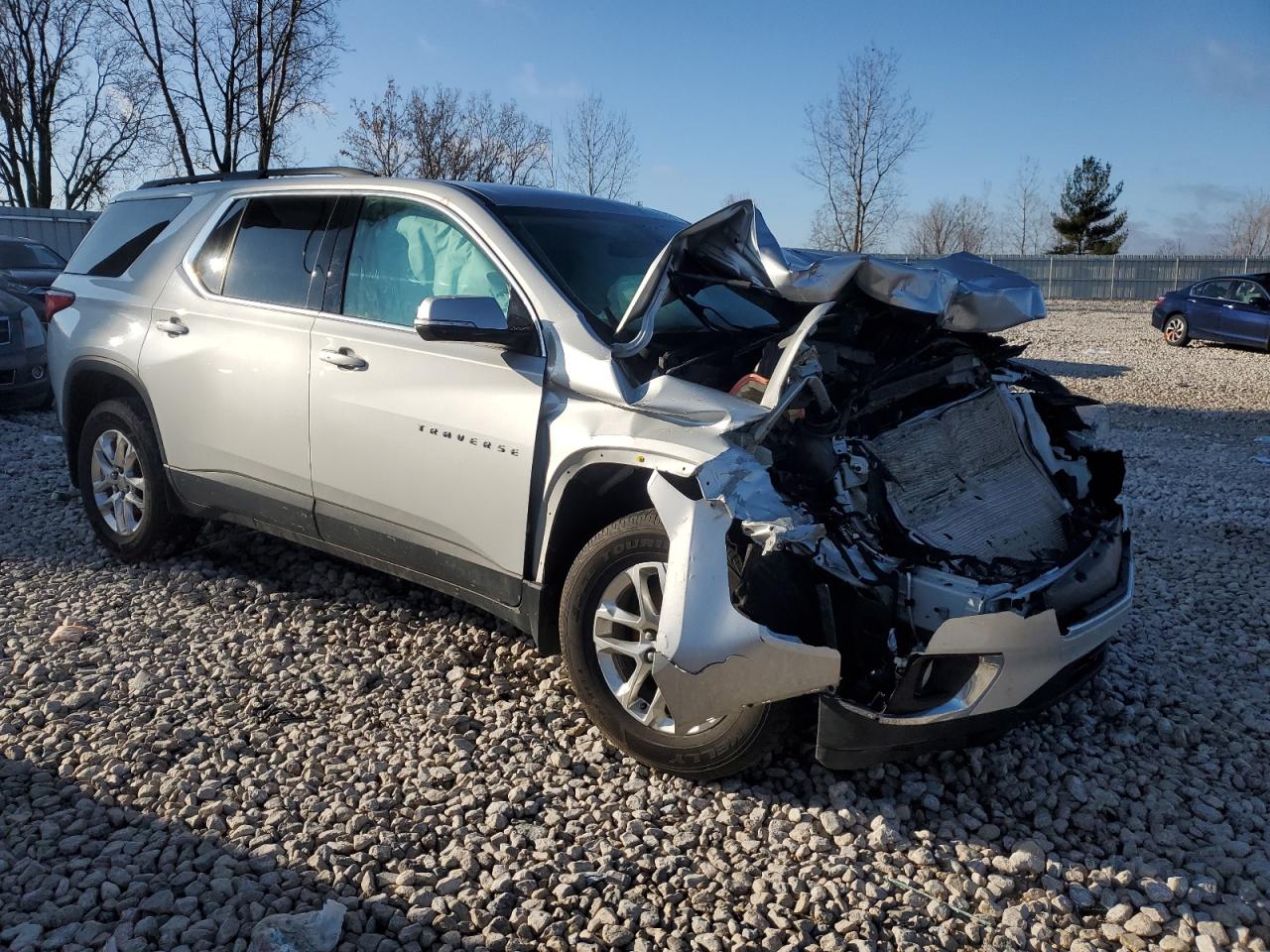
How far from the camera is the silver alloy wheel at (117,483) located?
206 inches

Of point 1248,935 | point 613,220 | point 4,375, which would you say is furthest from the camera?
point 4,375

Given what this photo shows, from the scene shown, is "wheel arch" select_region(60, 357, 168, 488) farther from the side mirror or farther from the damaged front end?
the damaged front end

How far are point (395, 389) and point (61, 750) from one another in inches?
67.3

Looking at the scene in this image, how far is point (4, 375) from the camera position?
32.9ft

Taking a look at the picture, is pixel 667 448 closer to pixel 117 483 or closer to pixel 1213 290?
pixel 117 483

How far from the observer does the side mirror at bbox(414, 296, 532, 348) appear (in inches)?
136

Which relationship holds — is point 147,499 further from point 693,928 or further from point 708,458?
point 693,928

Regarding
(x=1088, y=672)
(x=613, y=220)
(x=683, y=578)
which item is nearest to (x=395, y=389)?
(x=613, y=220)

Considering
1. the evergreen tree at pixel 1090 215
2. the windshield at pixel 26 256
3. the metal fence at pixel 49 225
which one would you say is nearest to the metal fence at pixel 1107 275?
the evergreen tree at pixel 1090 215

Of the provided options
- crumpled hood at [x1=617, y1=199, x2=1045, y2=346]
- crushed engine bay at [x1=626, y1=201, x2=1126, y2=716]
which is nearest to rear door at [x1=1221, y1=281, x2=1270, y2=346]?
crushed engine bay at [x1=626, y1=201, x2=1126, y2=716]

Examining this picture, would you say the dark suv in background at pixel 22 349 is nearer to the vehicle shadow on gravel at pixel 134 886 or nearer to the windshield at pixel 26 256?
the windshield at pixel 26 256

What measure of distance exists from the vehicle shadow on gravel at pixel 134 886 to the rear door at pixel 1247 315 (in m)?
20.3

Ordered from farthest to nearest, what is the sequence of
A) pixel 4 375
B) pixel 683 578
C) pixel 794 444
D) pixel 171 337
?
1. pixel 4 375
2. pixel 171 337
3. pixel 794 444
4. pixel 683 578

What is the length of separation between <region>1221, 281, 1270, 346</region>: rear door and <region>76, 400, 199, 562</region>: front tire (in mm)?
19289
